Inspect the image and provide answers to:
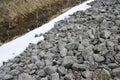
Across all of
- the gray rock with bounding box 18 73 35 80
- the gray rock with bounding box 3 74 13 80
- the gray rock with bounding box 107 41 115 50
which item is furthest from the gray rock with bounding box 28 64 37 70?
the gray rock with bounding box 107 41 115 50

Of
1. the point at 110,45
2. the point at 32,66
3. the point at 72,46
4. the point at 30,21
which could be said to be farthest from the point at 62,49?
the point at 30,21

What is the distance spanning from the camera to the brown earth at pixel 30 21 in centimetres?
1180

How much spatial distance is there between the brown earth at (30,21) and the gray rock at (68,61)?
14.9 ft

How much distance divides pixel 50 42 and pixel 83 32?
4.04 ft

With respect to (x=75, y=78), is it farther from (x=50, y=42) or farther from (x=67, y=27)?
(x=67, y=27)

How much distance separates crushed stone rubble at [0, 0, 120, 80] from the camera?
699 centimetres

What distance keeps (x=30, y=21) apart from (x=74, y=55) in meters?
5.57

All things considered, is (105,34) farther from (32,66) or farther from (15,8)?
(15,8)

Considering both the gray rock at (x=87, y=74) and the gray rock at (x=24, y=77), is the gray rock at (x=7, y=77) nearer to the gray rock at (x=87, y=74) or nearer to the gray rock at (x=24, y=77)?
the gray rock at (x=24, y=77)

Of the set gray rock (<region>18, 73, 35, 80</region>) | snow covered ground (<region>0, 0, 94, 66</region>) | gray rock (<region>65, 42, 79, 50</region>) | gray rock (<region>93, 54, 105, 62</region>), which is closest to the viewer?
gray rock (<region>18, 73, 35, 80</region>)

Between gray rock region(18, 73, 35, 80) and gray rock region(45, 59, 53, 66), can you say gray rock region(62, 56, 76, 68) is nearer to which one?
gray rock region(45, 59, 53, 66)

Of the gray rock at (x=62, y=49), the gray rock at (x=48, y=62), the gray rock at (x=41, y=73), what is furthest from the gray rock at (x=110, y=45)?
the gray rock at (x=41, y=73)

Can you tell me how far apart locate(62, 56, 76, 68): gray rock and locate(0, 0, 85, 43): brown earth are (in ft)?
14.9

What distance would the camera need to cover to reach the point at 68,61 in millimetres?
7348
